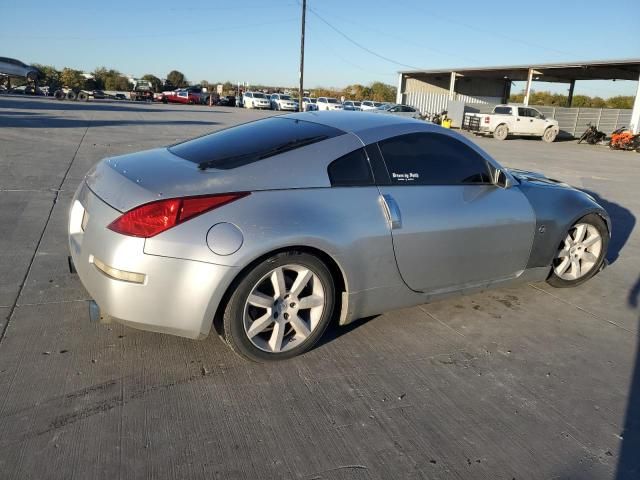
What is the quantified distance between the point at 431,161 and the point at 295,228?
4.27 ft

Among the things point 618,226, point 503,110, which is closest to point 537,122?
point 503,110

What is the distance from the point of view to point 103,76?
234 feet

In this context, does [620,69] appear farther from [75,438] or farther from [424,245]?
[75,438]

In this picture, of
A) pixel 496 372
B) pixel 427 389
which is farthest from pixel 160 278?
pixel 496 372

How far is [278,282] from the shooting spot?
297 centimetres

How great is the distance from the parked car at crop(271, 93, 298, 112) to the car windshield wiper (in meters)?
43.8

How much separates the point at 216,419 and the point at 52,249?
10.2 feet

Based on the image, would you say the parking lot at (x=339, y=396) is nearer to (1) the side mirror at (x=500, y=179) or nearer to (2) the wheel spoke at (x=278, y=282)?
(2) the wheel spoke at (x=278, y=282)

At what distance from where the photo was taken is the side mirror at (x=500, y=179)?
3.92m

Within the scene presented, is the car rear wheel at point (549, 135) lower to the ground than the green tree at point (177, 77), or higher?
lower

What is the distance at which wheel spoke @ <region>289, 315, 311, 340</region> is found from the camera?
Result: 3.09 metres

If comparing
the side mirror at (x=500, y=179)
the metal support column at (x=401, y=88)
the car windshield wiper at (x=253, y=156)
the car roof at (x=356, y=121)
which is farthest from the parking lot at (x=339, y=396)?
the metal support column at (x=401, y=88)

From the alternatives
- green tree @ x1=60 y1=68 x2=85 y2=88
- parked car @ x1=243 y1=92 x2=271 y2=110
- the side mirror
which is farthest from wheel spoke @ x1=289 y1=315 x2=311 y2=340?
green tree @ x1=60 y1=68 x2=85 y2=88

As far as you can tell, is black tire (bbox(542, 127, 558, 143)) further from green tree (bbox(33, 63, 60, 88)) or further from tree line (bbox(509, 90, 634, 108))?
green tree (bbox(33, 63, 60, 88))
